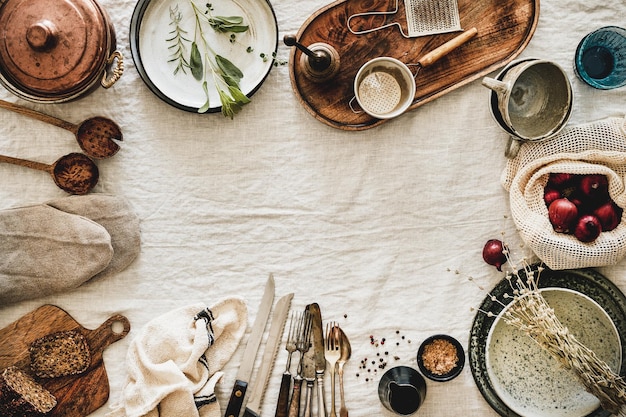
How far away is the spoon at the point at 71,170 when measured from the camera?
125 centimetres

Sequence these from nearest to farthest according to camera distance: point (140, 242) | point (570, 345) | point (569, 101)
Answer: point (570, 345)
point (569, 101)
point (140, 242)

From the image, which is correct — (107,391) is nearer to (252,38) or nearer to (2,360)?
(2,360)

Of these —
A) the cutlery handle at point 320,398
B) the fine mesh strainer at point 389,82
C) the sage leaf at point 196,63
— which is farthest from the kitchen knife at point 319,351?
the sage leaf at point 196,63

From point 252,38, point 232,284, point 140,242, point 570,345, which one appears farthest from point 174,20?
point 570,345

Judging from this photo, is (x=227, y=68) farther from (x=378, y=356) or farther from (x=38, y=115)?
(x=378, y=356)

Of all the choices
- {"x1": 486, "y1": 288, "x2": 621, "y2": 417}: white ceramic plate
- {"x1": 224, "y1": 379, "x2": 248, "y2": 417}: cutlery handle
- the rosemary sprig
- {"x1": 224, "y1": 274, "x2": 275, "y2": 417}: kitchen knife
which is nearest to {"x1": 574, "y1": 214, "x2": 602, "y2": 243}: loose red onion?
{"x1": 486, "y1": 288, "x2": 621, "y2": 417}: white ceramic plate

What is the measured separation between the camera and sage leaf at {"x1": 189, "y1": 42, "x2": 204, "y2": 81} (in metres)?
1.23

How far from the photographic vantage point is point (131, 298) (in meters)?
1.28

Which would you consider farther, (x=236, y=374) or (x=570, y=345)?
(x=236, y=374)

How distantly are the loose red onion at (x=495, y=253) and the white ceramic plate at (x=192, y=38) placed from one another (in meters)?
0.65

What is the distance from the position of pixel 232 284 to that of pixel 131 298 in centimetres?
24

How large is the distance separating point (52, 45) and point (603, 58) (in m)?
1.21

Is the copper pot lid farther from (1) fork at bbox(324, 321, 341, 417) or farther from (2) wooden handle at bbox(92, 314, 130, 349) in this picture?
(1) fork at bbox(324, 321, 341, 417)

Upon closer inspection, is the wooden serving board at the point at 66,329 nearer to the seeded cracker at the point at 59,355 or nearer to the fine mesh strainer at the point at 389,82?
the seeded cracker at the point at 59,355
